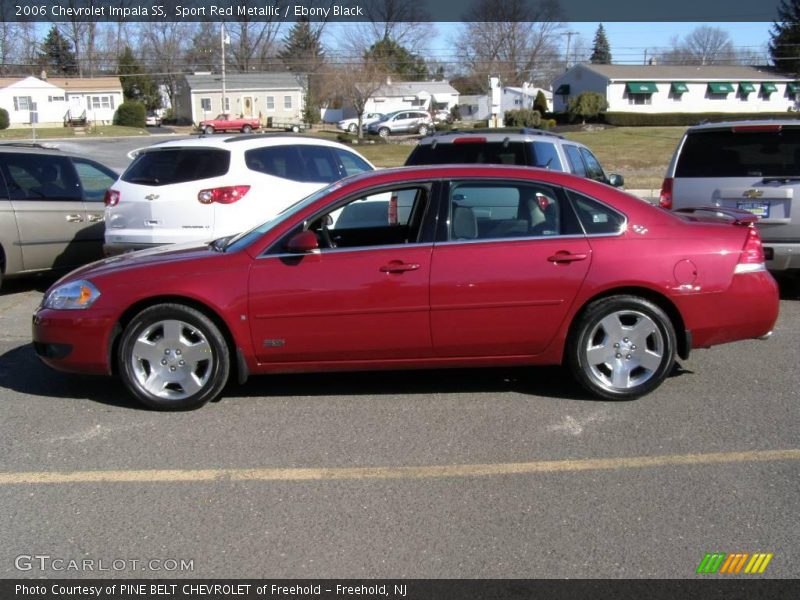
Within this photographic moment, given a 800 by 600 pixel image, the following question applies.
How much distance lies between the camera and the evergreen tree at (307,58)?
66.3 m

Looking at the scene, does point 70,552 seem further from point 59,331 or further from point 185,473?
point 59,331

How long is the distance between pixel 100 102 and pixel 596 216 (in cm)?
7311

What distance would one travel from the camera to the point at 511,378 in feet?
19.1

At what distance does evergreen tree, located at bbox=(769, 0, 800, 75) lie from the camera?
6184cm

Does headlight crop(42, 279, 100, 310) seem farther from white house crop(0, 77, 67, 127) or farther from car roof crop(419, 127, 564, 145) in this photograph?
white house crop(0, 77, 67, 127)

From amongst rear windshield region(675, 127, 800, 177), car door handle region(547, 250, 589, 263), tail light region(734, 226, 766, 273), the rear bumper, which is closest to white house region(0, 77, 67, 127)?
rear windshield region(675, 127, 800, 177)

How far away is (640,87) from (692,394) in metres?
58.5

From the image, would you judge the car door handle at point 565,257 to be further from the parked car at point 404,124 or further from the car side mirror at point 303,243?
the parked car at point 404,124

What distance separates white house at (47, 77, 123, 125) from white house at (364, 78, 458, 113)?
2327cm

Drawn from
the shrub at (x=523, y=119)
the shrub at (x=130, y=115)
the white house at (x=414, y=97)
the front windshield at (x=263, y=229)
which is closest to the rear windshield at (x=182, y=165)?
the front windshield at (x=263, y=229)

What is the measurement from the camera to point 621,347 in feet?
17.1

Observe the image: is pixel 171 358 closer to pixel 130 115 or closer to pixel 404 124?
pixel 404 124

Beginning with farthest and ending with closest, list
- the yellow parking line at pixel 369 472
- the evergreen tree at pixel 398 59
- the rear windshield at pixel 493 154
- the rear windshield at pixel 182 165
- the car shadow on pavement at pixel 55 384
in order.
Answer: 1. the evergreen tree at pixel 398 59
2. the rear windshield at pixel 182 165
3. the rear windshield at pixel 493 154
4. the car shadow on pavement at pixel 55 384
5. the yellow parking line at pixel 369 472

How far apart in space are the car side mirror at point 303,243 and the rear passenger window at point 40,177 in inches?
209
